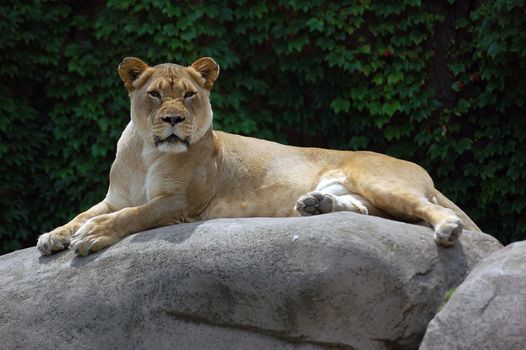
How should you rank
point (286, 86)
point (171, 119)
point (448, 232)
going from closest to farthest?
point (448, 232)
point (171, 119)
point (286, 86)

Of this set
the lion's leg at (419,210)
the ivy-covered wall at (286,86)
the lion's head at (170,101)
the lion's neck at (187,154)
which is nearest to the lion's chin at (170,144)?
the lion's head at (170,101)

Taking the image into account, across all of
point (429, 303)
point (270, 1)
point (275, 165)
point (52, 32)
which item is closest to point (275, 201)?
point (275, 165)

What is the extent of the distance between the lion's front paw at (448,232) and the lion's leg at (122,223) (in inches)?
68.5

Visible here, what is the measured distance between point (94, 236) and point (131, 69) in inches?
45.4

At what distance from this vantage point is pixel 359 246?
521cm

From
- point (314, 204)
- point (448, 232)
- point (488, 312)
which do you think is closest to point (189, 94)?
point (314, 204)

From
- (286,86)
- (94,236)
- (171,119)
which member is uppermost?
(171,119)

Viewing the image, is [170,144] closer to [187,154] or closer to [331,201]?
[187,154]

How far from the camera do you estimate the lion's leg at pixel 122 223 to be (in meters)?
5.71

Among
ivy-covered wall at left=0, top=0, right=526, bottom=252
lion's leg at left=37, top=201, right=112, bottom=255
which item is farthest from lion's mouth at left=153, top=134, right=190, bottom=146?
ivy-covered wall at left=0, top=0, right=526, bottom=252

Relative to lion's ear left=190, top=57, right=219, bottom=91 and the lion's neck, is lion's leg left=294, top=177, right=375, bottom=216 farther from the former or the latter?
→ lion's ear left=190, top=57, right=219, bottom=91

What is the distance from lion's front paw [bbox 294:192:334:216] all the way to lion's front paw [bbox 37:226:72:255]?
1544 millimetres

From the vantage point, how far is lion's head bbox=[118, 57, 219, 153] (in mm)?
5684

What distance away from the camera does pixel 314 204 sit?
5.99m
